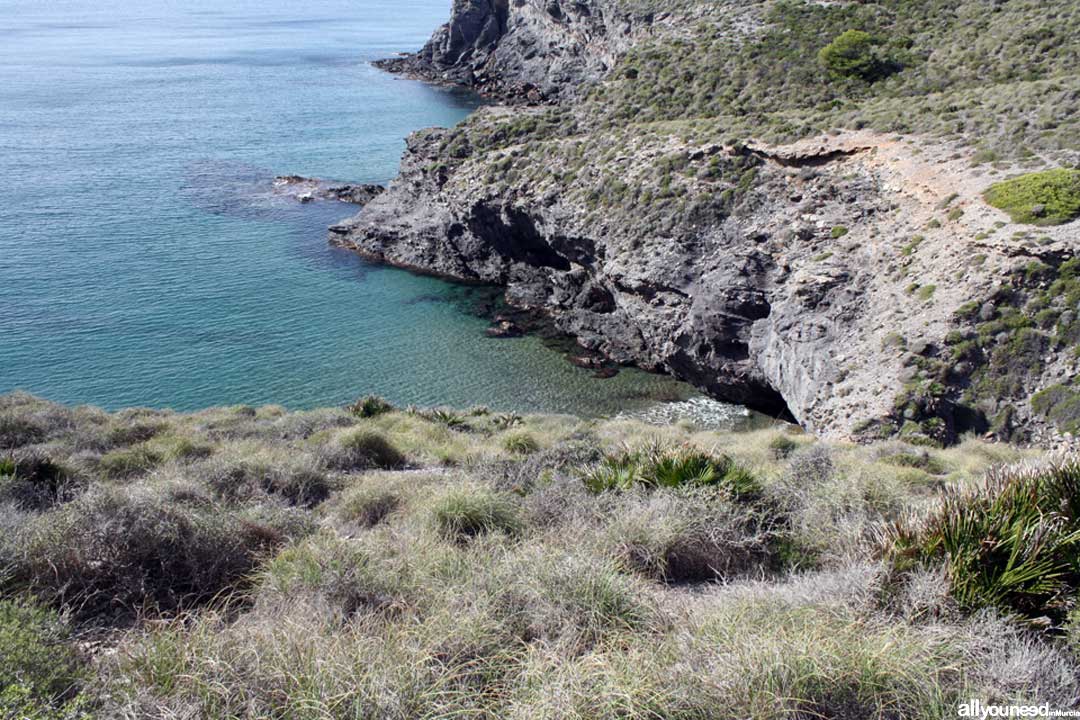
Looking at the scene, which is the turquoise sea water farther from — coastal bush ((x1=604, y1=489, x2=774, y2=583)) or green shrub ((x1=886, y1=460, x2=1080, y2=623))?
green shrub ((x1=886, y1=460, x2=1080, y2=623))

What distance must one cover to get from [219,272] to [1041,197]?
3745 cm

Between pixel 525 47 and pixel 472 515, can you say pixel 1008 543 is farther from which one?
pixel 525 47

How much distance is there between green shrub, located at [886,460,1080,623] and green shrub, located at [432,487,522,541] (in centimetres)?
440

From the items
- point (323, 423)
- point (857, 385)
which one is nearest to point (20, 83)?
point (323, 423)

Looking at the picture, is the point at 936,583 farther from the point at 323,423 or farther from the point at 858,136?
the point at 858,136

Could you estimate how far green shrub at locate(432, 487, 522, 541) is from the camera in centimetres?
935

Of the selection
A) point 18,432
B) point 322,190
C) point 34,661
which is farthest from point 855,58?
point 34,661

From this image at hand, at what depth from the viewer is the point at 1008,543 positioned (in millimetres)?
6977


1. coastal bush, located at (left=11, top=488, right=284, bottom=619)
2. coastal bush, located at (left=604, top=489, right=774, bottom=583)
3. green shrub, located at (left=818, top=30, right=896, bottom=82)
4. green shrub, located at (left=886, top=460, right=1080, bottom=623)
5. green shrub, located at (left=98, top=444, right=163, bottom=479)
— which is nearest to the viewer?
→ green shrub, located at (left=886, top=460, right=1080, bottom=623)

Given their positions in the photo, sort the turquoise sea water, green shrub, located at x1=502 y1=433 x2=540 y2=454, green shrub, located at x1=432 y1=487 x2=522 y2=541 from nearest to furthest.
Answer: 1. green shrub, located at x1=432 y1=487 x2=522 y2=541
2. green shrub, located at x1=502 y1=433 x2=540 y2=454
3. the turquoise sea water

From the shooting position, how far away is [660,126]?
3666cm

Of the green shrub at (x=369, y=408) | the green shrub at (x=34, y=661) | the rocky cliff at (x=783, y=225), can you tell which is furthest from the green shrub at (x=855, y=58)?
the green shrub at (x=34, y=661)

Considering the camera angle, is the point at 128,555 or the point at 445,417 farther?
the point at 445,417

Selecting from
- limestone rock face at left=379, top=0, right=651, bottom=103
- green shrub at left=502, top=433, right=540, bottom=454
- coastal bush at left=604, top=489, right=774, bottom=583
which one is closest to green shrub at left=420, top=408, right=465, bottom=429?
green shrub at left=502, top=433, right=540, bottom=454
